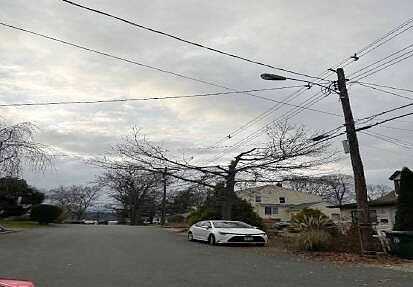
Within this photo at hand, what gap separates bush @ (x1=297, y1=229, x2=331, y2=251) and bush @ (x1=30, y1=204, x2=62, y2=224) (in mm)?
33522

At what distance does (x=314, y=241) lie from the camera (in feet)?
53.7

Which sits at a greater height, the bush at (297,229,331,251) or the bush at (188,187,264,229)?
the bush at (188,187,264,229)

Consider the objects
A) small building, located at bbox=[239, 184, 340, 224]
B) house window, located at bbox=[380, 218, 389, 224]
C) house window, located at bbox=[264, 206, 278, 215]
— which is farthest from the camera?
house window, located at bbox=[264, 206, 278, 215]

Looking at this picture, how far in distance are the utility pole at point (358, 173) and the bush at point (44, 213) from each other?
35.2m

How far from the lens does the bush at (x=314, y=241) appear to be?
16.4 m

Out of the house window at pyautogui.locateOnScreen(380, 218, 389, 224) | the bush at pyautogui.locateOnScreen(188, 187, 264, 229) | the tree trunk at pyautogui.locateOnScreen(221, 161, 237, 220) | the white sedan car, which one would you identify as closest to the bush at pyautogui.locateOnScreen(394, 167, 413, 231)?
the white sedan car

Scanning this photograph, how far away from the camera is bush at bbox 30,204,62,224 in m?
45.0

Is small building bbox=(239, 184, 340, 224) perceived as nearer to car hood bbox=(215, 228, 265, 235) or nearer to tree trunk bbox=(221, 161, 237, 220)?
tree trunk bbox=(221, 161, 237, 220)

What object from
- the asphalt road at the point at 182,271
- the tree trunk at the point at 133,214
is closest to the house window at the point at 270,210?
the tree trunk at the point at 133,214

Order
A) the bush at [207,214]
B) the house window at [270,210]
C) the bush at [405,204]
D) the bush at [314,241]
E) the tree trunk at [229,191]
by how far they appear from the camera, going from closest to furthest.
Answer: the bush at [314,241]
the bush at [405,204]
the tree trunk at [229,191]
the bush at [207,214]
the house window at [270,210]

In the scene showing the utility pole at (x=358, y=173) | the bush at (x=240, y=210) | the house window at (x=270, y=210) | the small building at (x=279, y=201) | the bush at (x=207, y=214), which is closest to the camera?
the utility pole at (x=358, y=173)

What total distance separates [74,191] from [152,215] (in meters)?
20.4

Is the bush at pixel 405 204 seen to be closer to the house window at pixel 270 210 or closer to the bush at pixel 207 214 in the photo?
the bush at pixel 207 214

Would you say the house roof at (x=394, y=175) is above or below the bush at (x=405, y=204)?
above
